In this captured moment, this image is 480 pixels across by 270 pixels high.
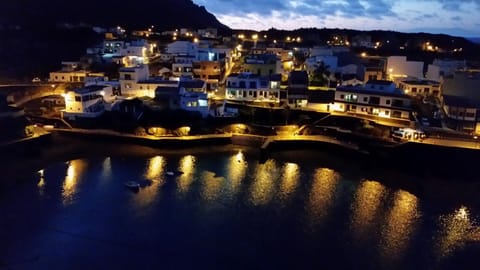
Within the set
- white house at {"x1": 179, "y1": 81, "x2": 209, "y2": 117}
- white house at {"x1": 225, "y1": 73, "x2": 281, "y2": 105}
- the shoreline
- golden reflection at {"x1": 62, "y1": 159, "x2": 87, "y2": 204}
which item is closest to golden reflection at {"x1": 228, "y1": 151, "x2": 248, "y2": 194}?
the shoreline

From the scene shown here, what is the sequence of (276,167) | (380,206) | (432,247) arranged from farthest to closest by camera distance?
(276,167), (380,206), (432,247)

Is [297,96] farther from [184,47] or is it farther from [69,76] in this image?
[69,76]

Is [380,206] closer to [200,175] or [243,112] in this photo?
[200,175]

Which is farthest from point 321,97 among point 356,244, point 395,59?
point 356,244

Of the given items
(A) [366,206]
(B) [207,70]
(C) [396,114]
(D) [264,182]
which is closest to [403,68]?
(C) [396,114]

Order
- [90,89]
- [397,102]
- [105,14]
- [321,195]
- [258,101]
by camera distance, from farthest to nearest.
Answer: [105,14]
[258,101]
[90,89]
[397,102]
[321,195]

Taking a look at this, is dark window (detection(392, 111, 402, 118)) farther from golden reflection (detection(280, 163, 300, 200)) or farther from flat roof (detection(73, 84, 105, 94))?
flat roof (detection(73, 84, 105, 94))
